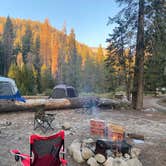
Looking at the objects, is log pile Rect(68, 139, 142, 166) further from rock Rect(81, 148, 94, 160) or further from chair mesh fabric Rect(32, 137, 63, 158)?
chair mesh fabric Rect(32, 137, 63, 158)

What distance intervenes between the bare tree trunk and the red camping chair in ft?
26.2

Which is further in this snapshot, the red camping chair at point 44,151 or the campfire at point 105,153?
the campfire at point 105,153

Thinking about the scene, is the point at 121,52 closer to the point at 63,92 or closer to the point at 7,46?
the point at 63,92

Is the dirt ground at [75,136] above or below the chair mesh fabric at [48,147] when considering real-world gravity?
below

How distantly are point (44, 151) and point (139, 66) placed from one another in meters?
8.17

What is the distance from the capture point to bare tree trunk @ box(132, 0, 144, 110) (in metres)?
9.78

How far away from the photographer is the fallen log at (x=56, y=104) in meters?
8.14

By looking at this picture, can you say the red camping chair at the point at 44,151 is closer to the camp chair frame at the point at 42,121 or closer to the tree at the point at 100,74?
the camp chair frame at the point at 42,121

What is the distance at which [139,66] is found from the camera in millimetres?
9961

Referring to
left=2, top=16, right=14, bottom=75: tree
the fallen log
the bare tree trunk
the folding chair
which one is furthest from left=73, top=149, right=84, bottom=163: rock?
left=2, top=16, right=14, bottom=75: tree

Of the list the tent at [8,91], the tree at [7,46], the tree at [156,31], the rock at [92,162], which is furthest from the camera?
the tree at [7,46]

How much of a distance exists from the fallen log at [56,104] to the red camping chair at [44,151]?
576cm

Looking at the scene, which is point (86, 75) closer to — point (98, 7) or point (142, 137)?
point (98, 7)

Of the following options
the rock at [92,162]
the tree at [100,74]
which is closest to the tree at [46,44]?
the tree at [100,74]
